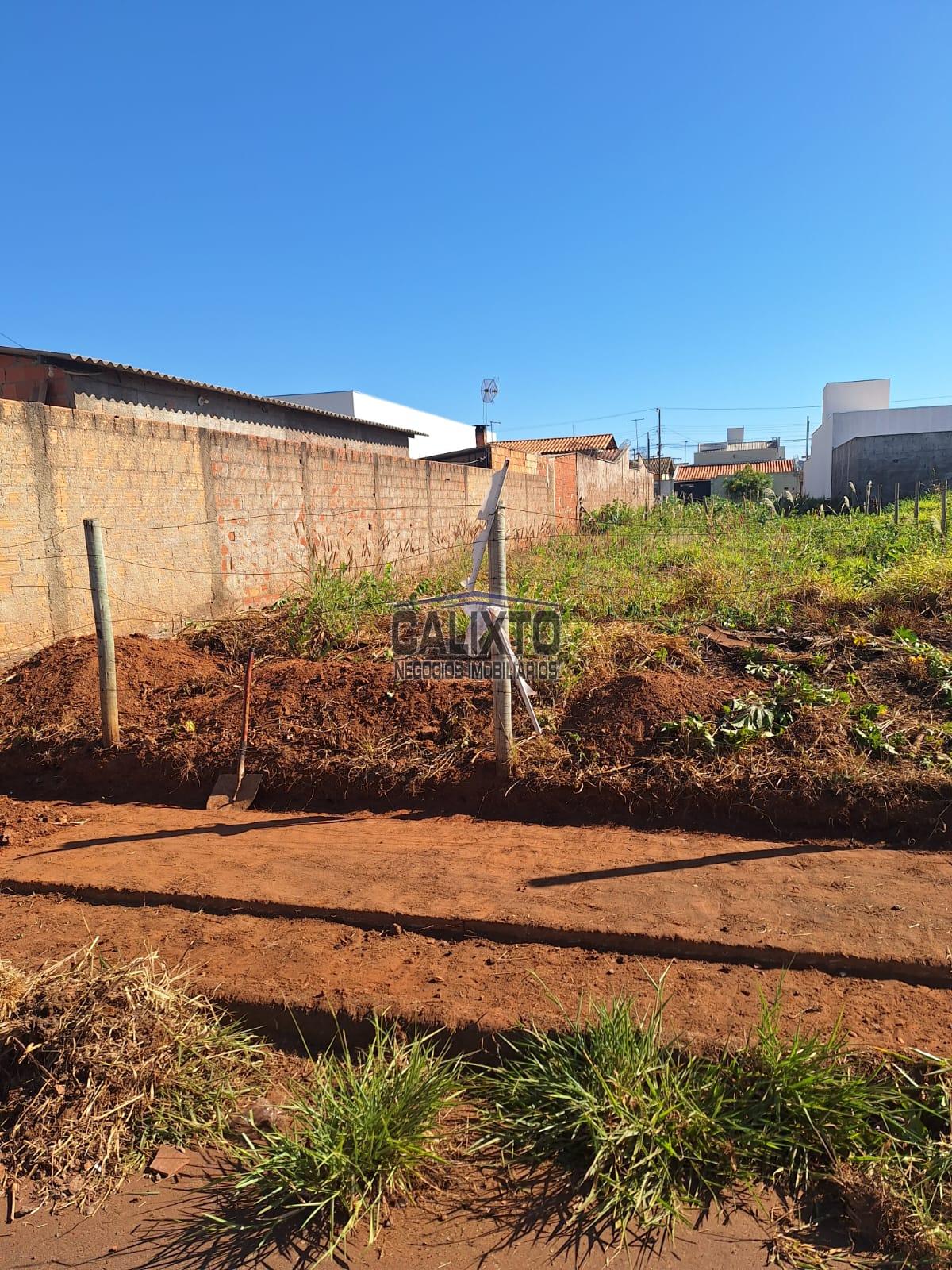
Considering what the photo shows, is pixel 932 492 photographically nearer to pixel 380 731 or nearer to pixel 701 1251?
pixel 380 731

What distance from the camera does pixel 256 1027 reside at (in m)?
2.89

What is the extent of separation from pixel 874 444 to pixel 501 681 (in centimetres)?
2494

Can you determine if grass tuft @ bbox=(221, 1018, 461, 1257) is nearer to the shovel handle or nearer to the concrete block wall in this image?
the shovel handle

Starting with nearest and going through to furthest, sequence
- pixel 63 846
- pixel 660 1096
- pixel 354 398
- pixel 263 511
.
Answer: pixel 660 1096, pixel 63 846, pixel 263 511, pixel 354 398

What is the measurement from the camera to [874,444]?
2478 cm

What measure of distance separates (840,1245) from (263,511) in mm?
7852

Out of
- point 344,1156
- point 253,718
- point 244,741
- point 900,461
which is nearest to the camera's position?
point 344,1156

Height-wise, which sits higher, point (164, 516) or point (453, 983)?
point (164, 516)

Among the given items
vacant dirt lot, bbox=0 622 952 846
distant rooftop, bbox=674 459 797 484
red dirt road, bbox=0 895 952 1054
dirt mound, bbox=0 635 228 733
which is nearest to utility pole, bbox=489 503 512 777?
vacant dirt lot, bbox=0 622 952 846

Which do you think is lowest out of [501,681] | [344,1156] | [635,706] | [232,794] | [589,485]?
[344,1156]

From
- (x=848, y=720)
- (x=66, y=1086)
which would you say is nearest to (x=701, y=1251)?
(x=66, y=1086)

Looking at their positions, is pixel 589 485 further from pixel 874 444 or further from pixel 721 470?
pixel 721 470

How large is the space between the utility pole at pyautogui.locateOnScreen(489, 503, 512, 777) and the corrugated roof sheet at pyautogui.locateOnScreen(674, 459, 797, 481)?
48.2 meters

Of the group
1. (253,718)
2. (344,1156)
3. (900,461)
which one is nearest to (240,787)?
(253,718)
